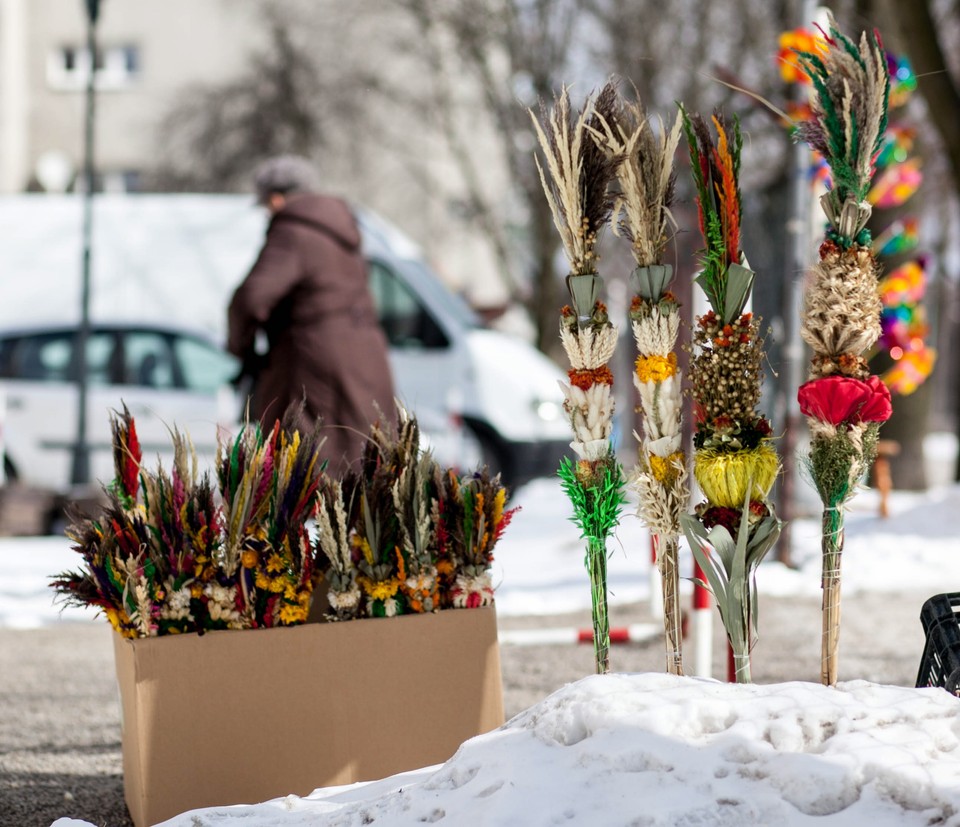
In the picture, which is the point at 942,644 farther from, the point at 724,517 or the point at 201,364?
the point at 201,364

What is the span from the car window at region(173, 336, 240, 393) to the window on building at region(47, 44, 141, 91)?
17.4 metres

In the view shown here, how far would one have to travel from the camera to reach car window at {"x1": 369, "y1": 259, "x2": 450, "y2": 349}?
11820 mm

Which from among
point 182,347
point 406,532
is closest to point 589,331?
point 406,532

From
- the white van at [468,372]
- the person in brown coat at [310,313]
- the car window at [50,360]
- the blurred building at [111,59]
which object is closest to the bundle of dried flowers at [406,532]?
the person in brown coat at [310,313]

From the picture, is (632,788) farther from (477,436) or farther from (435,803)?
(477,436)

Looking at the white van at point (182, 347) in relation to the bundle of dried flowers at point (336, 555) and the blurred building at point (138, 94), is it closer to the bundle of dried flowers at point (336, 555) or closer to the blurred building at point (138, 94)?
the bundle of dried flowers at point (336, 555)

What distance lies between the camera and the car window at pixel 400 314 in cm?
1182

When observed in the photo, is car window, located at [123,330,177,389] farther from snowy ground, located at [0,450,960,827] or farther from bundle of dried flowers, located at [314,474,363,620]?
snowy ground, located at [0,450,960,827]

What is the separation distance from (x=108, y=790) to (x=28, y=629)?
3187mm

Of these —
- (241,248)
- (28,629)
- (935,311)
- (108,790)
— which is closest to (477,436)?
(241,248)

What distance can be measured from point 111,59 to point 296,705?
26.3m

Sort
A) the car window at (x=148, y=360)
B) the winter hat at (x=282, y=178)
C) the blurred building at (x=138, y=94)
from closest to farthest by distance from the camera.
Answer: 1. the winter hat at (x=282, y=178)
2. the car window at (x=148, y=360)
3. the blurred building at (x=138, y=94)

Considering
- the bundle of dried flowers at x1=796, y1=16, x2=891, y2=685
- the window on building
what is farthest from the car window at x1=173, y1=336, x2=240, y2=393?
the window on building

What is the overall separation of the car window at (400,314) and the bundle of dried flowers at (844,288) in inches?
335
